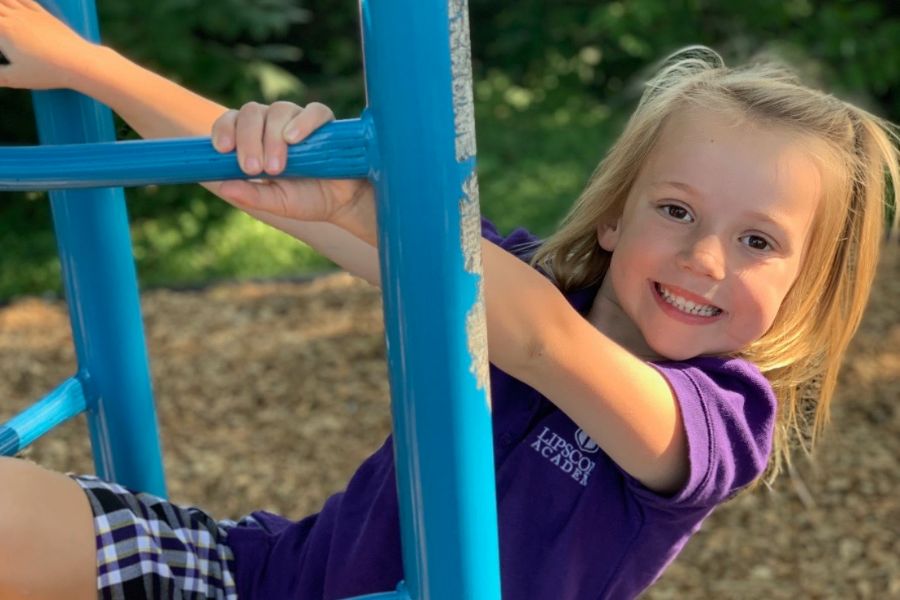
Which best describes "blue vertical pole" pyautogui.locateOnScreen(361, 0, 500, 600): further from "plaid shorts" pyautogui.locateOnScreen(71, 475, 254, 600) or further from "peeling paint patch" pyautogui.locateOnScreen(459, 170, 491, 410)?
"plaid shorts" pyautogui.locateOnScreen(71, 475, 254, 600)

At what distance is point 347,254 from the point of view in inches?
48.3

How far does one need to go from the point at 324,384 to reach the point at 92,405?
2061mm

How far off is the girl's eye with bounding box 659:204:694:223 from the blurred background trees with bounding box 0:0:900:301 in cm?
283

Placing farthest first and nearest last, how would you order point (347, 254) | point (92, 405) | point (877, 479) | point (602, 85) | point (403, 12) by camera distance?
point (602, 85) < point (877, 479) < point (92, 405) < point (347, 254) < point (403, 12)

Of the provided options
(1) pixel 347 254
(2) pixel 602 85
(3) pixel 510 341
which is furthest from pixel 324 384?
(2) pixel 602 85

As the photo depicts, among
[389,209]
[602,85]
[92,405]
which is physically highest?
[389,209]

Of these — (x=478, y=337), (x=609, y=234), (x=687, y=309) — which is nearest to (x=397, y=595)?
(x=478, y=337)

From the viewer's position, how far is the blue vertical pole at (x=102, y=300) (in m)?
1.31

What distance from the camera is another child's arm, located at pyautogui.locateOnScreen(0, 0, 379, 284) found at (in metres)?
1.25

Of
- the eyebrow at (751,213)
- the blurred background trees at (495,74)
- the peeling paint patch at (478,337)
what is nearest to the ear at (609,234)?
the eyebrow at (751,213)

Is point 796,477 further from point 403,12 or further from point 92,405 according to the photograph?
point 403,12

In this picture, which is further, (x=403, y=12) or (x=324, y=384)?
(x=324, y=384)

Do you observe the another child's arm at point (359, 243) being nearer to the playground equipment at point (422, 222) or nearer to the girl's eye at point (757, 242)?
the playground equipment at point (422, 222)

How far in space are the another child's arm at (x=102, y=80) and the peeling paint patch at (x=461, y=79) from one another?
38 centimetres
